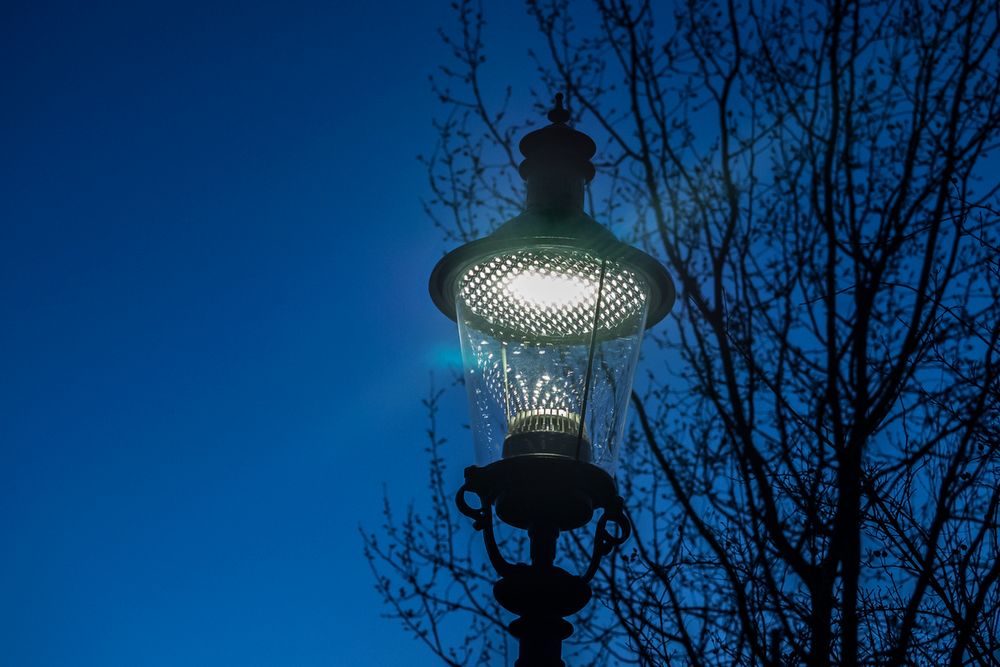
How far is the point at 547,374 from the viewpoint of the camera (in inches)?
110

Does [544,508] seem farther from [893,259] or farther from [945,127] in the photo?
[945,127]

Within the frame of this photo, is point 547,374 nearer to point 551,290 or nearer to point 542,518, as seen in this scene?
point 551,290

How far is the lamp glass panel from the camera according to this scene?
2.72 metres

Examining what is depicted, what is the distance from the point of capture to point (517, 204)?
784 centimetres

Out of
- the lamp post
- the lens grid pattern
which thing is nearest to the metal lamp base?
the lamp post

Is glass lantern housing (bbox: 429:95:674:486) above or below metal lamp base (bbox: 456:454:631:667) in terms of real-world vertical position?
above

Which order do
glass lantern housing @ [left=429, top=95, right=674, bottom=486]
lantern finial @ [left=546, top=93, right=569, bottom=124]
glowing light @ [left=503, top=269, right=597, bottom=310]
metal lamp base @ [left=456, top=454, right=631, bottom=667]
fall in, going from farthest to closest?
lantern finial @ [left=546, top=93, right=569, bottom=124] < glowing light @ [left=503, top=269, right=597, bottom=310] < glass lantern housing @ [left=429, top=95, right=674, bottom=486] < metal lamp base @ [left=456, top=454, right=631, bottom=667]

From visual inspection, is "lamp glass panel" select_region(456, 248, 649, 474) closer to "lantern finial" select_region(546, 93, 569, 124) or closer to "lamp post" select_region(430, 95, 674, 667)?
"lamp post" select_region(430, 95, 674, 667)

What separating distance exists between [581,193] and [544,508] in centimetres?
112

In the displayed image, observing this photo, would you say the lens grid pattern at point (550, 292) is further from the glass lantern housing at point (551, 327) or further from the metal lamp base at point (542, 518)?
the metal lamp base at point (542, 518)

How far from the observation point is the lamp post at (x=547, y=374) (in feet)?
8.50

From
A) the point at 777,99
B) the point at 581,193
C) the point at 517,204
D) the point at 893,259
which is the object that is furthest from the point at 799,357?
the point at 581,193

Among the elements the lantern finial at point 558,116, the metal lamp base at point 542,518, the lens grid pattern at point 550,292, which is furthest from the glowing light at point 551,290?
the lantern finial at point 558,116

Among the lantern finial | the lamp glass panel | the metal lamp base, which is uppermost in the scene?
the lantern finial
